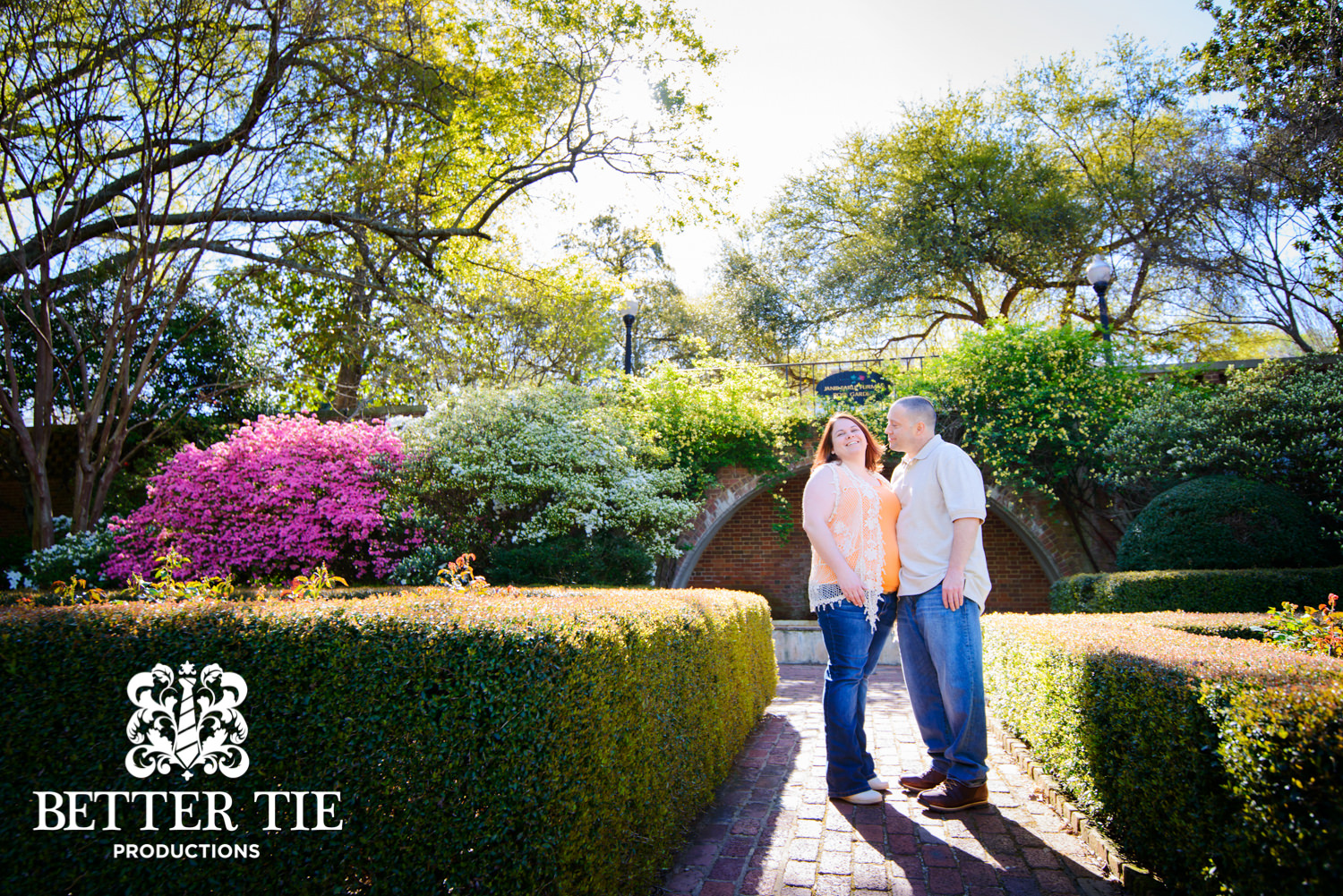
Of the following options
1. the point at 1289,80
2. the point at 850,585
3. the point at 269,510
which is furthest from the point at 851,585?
the point at 1289,80

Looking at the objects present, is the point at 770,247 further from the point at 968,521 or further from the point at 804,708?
the point at 968,521

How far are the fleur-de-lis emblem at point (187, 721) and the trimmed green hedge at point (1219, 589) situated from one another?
22.9 feet

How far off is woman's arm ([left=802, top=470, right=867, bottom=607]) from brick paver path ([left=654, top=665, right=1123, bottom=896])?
3.18 feet

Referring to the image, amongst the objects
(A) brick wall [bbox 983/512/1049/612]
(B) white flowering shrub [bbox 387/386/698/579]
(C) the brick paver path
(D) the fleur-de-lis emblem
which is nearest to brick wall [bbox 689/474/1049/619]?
(A) brick wall [bbox 983/512/1049/612]

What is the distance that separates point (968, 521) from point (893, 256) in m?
14.7

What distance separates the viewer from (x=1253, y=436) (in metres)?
7.56

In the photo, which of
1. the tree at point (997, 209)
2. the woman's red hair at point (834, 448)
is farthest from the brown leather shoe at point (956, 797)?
the tree at point (997, 209)

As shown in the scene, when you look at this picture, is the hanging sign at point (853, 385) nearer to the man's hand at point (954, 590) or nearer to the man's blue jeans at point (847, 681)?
the man's blue jeans at point (847, 681)

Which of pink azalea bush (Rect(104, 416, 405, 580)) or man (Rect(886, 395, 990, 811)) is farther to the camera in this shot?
pink azalea bush (Rect(104, 416, 405, 580))

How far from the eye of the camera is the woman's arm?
3268 millimetres

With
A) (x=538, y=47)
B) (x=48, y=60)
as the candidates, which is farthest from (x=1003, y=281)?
(x=48, y=60)

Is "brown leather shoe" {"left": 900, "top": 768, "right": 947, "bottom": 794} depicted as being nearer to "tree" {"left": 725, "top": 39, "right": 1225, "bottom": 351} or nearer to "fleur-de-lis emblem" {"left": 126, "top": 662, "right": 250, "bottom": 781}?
"fleur-de-lis emblem" {"left": 126, "top": 662, "right": 250, "bottom": 781}

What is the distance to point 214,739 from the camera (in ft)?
6.98

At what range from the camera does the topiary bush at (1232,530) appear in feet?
22.1
